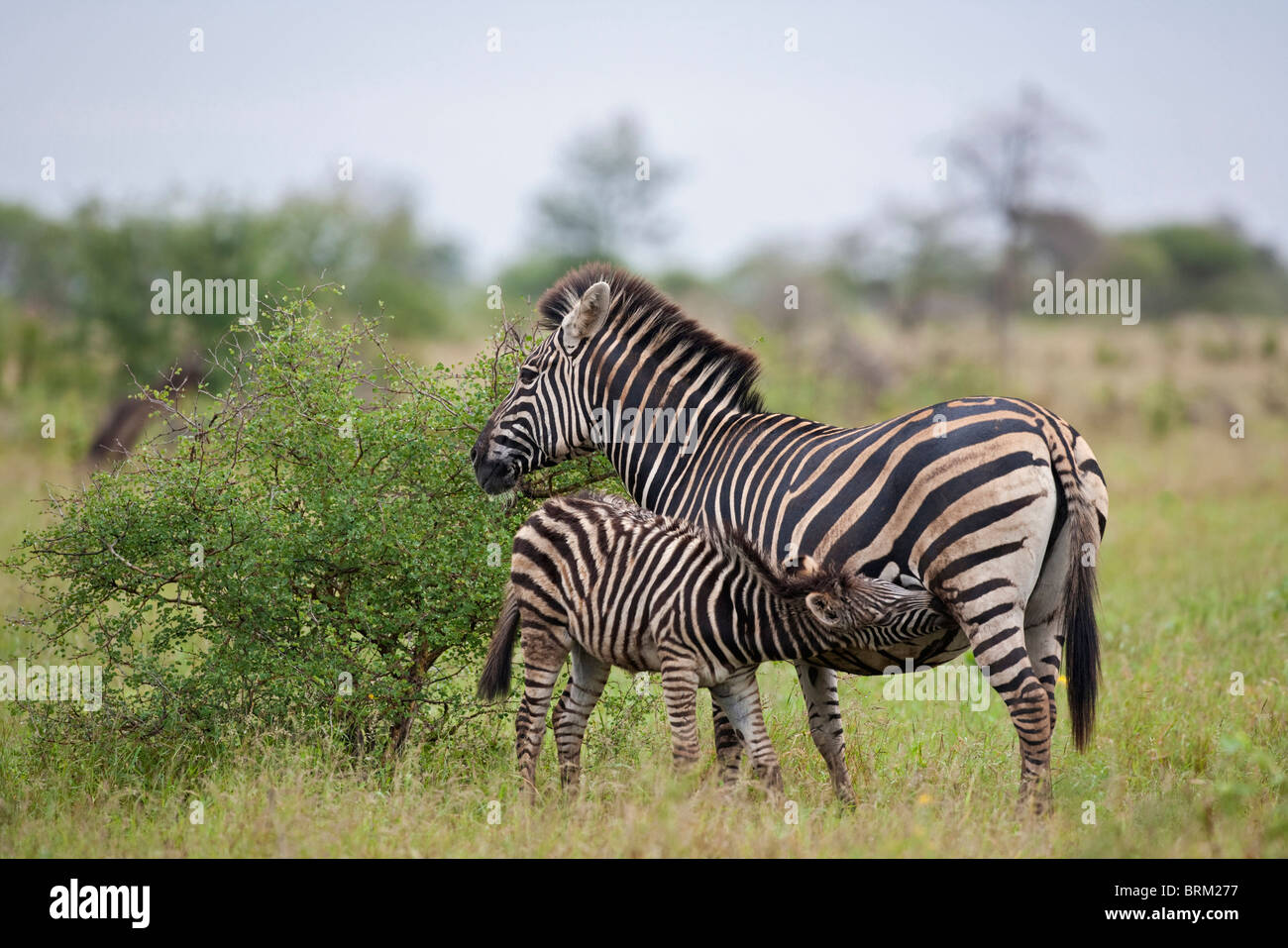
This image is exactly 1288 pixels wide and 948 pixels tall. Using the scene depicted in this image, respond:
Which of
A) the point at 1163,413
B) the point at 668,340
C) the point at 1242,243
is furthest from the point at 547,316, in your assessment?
the point at 1242,243

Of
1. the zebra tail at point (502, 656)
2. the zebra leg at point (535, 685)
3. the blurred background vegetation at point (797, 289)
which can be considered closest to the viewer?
the zebra leg at point (535, 685)

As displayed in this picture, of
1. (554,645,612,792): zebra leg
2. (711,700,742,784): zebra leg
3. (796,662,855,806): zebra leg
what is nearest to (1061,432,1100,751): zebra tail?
(796,662,855,806): zebra leg

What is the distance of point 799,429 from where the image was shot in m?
6.81

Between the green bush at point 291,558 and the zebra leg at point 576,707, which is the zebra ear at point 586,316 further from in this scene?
the zebra leg at point 576,707

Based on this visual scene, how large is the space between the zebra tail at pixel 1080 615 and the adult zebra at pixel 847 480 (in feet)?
0.03

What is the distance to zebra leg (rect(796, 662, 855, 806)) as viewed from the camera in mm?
6844

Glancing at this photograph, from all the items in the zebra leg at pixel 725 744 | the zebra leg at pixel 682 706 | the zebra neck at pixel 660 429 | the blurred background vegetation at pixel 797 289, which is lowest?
the zebra leg at pixel 725 744

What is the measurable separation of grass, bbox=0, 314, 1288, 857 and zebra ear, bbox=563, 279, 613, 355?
8.58ft

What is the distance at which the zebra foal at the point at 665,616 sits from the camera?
6.00 m

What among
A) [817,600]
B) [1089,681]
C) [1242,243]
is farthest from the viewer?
[1242,243]

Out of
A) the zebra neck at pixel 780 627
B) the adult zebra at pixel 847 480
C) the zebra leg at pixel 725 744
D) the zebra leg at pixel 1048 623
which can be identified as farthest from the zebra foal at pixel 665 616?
the zebra leg at pixel 1048 623

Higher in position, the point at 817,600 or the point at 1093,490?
the point at 1093,490

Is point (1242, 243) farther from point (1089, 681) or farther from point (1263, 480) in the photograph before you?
point (1089, 681)

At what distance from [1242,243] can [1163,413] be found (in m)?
34.1
